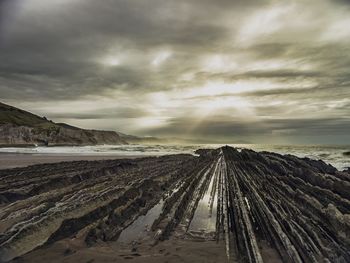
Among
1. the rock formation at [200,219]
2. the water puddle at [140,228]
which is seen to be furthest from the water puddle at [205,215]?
the water puddle at [140,228]

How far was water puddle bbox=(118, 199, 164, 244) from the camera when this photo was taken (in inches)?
304

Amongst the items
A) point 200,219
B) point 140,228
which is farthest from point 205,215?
point 140,228

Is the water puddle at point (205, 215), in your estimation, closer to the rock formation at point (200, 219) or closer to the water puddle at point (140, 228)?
the rock formation at point (200, 219)

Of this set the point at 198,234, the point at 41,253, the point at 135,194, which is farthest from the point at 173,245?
the point at 135,194

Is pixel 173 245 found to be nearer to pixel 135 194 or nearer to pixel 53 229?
pixel 53 229

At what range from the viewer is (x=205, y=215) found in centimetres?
1009

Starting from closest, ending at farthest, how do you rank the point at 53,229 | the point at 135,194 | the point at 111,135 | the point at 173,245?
the point at 173,245
the point at 53,229
the point at 135,194
the point at 111,135

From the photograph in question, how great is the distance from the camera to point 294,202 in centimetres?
1146

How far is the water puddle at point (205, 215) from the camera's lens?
8.58 m

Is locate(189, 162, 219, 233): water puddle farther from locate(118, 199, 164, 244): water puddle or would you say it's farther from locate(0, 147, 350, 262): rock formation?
locate(118, 199, 164, 244): water puddle

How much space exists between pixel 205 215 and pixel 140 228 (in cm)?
267

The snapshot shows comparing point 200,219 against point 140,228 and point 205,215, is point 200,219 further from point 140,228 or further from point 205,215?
point 140,228

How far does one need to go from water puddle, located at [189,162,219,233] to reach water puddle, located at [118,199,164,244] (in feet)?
4.61

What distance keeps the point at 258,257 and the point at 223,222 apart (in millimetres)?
2983
